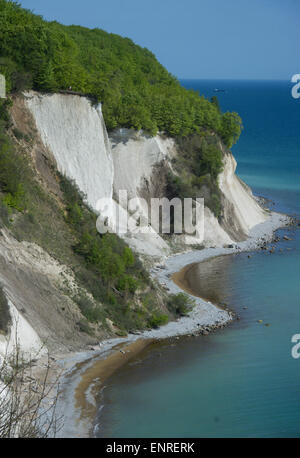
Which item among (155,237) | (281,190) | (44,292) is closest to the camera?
(44,292)

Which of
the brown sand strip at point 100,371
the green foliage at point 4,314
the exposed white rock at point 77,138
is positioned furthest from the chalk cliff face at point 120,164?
the green foliage at point 4,314

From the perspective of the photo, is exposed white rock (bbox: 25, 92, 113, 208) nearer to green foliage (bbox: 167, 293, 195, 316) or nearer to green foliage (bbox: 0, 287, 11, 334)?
green foliage (bbox: 167, 293, 195, 316)

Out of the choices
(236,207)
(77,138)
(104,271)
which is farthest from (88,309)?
(236,207)

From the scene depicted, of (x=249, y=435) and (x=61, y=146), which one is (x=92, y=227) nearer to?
(x=61, y=146)

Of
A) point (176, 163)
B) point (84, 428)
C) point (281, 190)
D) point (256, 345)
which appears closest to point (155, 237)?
point (176, 163)

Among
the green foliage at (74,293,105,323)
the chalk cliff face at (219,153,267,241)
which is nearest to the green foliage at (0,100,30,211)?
the green foliage at (74,293,105,323)
